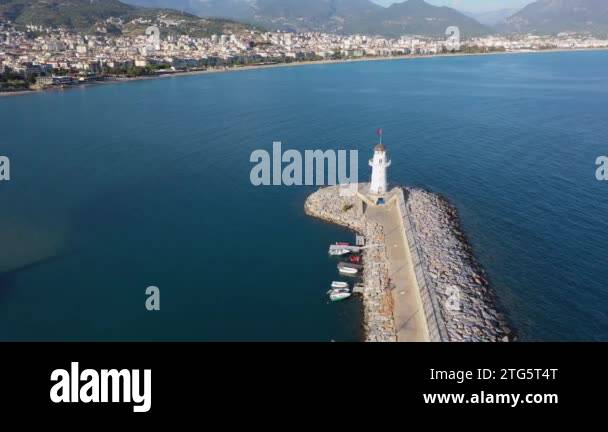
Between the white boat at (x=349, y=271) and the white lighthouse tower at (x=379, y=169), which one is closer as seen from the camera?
the white boat at (x=349, y=271)

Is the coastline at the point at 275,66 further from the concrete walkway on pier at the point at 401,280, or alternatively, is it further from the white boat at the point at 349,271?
the white boat at the point at 349,271

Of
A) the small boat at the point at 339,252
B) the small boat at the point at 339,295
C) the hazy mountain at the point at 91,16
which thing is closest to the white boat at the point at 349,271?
the small boat at the point at 339,252

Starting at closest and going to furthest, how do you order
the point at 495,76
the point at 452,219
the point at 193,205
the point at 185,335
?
the point at 185,335, the point at 452,219, the point at 193,205, the point at 495,76

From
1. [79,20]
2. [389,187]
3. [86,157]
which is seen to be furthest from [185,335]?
[79,20]

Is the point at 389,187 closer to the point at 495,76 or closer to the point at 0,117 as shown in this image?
the point at 0,117

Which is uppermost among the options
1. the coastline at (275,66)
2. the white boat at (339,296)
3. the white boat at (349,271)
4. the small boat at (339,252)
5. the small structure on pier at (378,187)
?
the coastline at (275,66)

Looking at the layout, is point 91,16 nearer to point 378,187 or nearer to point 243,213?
point 243,213

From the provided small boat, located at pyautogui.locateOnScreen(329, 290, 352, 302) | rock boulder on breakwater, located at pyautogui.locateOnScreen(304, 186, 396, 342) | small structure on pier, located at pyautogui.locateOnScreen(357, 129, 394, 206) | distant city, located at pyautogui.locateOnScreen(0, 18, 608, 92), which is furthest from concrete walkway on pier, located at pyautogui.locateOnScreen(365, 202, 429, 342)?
distant city, located at pyautogui.locateOnScreen(0, 18, 608, 92)

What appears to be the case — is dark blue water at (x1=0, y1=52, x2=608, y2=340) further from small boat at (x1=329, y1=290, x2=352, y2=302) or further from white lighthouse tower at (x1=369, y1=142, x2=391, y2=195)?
white lighthouse tower at (x1=369, y1=142, x2=391, y2=195)
